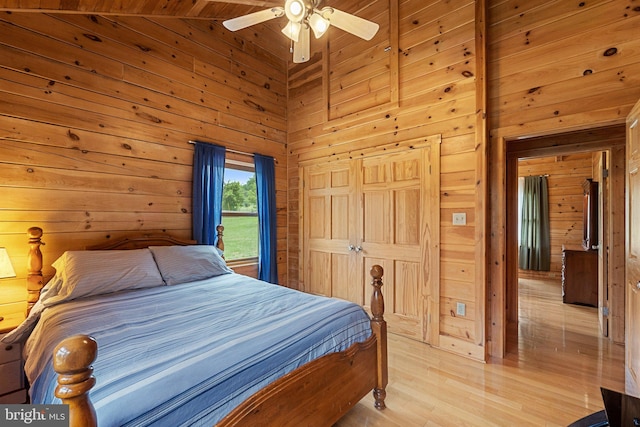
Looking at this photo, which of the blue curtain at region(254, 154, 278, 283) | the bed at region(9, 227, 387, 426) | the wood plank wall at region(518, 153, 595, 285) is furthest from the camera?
the wood plank wall at region(518, 153, 595, 285)

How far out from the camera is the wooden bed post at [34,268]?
2.17 meters

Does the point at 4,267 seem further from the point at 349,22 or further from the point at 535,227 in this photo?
the point at 535,227

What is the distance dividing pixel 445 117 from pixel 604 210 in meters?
2.14

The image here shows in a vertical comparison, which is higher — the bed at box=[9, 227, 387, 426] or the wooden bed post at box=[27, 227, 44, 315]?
the wooden bed post at box=[27, 227, 44, 315]

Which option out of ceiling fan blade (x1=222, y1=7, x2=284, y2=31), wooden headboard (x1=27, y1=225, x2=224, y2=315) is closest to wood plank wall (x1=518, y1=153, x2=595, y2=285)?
Result: ceiling fan blade (x1=222, y1=7, x2=284, y2=31)

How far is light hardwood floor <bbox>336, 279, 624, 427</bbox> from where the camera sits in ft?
6.05

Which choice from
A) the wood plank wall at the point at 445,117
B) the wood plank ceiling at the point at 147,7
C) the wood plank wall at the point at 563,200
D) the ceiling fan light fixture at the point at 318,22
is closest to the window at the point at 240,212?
the wood plank wall at the point at 445,117

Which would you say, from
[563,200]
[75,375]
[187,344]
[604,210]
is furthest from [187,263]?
[563,200]

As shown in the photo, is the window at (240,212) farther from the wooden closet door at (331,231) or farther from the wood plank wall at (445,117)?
the wood plank wall at (445,117)

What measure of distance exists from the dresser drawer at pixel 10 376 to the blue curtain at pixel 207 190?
1.62m

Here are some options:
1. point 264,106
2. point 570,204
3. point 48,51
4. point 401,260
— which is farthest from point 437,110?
point 570,204

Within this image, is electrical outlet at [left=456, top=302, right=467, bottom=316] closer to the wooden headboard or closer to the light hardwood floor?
Answer: the light hardwood floor

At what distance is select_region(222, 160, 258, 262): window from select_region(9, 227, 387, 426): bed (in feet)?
4.04

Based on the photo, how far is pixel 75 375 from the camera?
75cm
